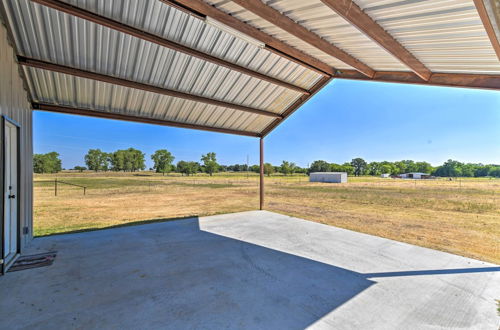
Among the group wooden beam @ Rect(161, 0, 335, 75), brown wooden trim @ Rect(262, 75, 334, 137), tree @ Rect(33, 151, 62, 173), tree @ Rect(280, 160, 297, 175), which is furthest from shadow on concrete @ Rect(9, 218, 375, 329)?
tree @ Rect(280, 160, 297, 175)

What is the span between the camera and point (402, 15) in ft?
7.00

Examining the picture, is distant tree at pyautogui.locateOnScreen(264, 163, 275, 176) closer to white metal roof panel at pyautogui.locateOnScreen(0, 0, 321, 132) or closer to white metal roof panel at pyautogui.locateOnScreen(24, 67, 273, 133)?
white metal roof panel at pyautogui.locateOnScreen(24, 67, 273, 133)

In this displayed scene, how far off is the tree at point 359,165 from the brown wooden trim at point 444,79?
239ft

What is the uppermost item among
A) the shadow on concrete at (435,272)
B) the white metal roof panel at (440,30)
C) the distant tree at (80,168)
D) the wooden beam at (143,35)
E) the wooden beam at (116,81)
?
the wooden beam at (143,35)

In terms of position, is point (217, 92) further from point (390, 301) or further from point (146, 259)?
point (390, 301)

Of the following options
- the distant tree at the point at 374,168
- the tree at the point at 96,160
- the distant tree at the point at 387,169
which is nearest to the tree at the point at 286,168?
the distant tree at the point at 374,168

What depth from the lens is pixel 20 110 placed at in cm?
343

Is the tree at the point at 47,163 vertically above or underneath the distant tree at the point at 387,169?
above

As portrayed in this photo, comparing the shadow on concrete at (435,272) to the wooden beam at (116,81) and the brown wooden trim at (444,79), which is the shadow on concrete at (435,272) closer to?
the brown wooden trim at (444,79)

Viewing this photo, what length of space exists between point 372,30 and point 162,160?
53512 millimetres

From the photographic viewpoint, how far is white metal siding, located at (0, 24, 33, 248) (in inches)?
109

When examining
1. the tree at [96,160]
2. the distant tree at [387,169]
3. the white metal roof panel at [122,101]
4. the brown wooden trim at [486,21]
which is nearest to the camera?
the brown wooden trim at [486,21]

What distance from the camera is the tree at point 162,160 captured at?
167 feet

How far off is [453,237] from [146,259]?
6922 millimetres
